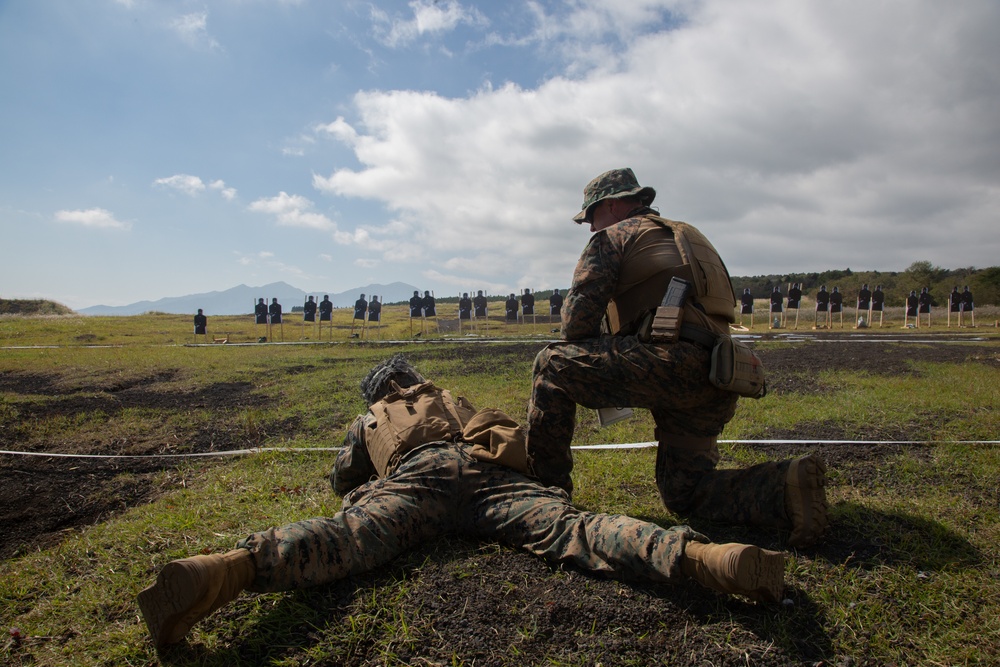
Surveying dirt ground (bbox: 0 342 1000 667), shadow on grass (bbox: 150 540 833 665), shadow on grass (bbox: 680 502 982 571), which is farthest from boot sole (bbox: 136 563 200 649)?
shadow on grass (bbox: 680 502 982 571)

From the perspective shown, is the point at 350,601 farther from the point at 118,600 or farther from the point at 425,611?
the point at 118,600

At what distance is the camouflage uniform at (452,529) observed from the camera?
2.43 m

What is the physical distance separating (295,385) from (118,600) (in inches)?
275

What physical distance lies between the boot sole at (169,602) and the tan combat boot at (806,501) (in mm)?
2655

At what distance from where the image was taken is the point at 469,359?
12141 millimetres

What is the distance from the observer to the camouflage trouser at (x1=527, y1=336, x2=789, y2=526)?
3.21 meters

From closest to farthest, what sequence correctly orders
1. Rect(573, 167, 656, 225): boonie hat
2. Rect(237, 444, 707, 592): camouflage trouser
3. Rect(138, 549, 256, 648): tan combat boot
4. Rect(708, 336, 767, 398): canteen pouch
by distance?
Rect(138, 549, 256, 648): tan combat boot, Rect(237, 444, 707, 592): camouflage trouser, Rect(708, 336, 767, 398): canteen pouch, Rect(573, 167, 656, 225): boonie hat

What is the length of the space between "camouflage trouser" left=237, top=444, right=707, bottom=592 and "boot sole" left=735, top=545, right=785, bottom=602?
235 millimetres

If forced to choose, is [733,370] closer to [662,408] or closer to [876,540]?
[662,408]

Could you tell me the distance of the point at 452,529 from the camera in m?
3.05

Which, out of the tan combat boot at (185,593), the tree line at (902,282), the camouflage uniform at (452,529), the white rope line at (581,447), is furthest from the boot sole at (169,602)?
the tree line at (902,282)

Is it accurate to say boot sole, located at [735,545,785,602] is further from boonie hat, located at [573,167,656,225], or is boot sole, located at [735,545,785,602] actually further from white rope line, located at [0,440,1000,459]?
white rope line, located at [0,440,1000,459]

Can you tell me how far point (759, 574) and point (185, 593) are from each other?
2.12 metres

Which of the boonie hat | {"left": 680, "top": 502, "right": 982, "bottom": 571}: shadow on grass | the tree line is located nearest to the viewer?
{"left": 680, "top": 502, "right": 982, "bottom": 571}: shadow on grass
